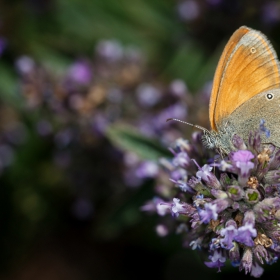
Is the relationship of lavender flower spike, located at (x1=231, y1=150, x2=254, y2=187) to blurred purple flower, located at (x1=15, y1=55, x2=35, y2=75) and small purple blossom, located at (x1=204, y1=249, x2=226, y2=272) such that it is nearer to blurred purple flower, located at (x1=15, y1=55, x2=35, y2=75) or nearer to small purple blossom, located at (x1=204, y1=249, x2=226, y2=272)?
small purple blossom, located at (x1=204, y1=249, x2=226, y2=272)

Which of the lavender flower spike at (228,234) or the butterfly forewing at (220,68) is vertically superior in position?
the butterfly forewing at (220,68)

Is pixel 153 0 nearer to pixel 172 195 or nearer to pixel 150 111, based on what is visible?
pixel 150 111

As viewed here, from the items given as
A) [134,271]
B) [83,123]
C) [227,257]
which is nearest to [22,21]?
[83,123]

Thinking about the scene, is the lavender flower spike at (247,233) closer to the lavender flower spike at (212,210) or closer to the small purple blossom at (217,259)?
the lavender flower spike at (212,210)

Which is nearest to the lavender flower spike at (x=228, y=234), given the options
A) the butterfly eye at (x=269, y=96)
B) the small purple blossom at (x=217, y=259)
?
the small purple blossom at (x=217, y=259)

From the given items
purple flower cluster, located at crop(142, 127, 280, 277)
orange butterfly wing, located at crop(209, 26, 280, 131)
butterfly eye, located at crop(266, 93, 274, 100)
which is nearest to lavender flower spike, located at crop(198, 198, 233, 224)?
purple flower cluster, located at crop(142, 127, 280, 277)

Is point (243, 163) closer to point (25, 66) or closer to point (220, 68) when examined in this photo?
point (220, 68)

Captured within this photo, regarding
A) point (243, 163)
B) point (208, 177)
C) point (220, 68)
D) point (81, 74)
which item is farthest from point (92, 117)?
point (243, 163)
